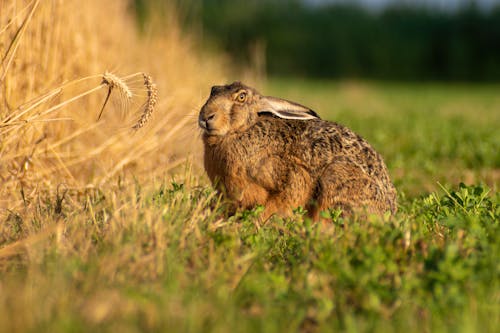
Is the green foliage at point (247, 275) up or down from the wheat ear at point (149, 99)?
down

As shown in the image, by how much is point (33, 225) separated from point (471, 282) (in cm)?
232

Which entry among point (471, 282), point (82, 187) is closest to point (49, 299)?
point (471, 282)

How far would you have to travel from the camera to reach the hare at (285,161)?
14.1 feet

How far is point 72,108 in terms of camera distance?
6312 mm

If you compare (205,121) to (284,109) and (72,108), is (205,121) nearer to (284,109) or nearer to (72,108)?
(284,109)

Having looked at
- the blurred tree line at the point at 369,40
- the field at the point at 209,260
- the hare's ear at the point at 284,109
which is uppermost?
the hare's ear at the point at 284,109

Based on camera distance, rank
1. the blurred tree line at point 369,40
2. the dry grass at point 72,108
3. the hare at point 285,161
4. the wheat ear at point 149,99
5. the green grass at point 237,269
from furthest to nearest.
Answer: the blurred tree line at point 369,40 → the dry grass at point 72,108 → the hare at point 285,161 → the wheat ear at point 149,99 → the green grass at point 237,269

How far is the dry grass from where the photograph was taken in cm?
448

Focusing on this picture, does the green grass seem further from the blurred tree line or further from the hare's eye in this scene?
the blurred tree line

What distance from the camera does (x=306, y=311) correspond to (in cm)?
292

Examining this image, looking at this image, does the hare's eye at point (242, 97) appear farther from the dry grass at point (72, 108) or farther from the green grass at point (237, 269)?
the green grass at point (237, 269)

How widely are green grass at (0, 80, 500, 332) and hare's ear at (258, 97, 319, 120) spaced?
2.52 feet

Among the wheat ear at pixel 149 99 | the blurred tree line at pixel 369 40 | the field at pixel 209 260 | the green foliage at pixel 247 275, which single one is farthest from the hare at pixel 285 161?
the blurred tree line at pixel 369 40

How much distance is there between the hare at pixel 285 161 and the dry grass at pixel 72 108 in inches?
19.2
